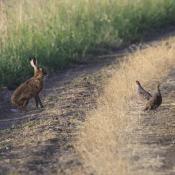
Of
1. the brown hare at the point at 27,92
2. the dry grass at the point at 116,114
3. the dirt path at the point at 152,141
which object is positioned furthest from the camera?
the brown hare at the point at 27,92

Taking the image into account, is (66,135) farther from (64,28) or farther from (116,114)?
(64,28)

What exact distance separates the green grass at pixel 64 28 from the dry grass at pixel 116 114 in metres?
1.41

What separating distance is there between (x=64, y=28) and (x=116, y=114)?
6.73 m

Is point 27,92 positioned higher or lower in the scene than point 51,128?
higher

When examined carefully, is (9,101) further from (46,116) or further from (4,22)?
(4,22)

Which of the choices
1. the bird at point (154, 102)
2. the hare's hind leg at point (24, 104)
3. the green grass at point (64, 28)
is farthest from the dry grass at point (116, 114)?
the green grass at point (64, 28)

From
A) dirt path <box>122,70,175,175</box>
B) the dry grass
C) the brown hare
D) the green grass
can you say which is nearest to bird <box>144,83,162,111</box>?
dirt path <box>122,70,175,175</box>

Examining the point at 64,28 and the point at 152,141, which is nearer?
the point at 152,141

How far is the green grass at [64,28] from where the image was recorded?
14.1 metres

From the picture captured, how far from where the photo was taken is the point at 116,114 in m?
10.1

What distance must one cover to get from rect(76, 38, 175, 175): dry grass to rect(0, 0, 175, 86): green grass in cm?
141

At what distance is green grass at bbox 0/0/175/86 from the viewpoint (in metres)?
14.1

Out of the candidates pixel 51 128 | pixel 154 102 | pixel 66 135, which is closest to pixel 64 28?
pixel 154 102

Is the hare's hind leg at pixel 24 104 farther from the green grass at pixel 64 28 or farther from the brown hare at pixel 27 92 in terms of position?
the green grass at pixel 64 28
